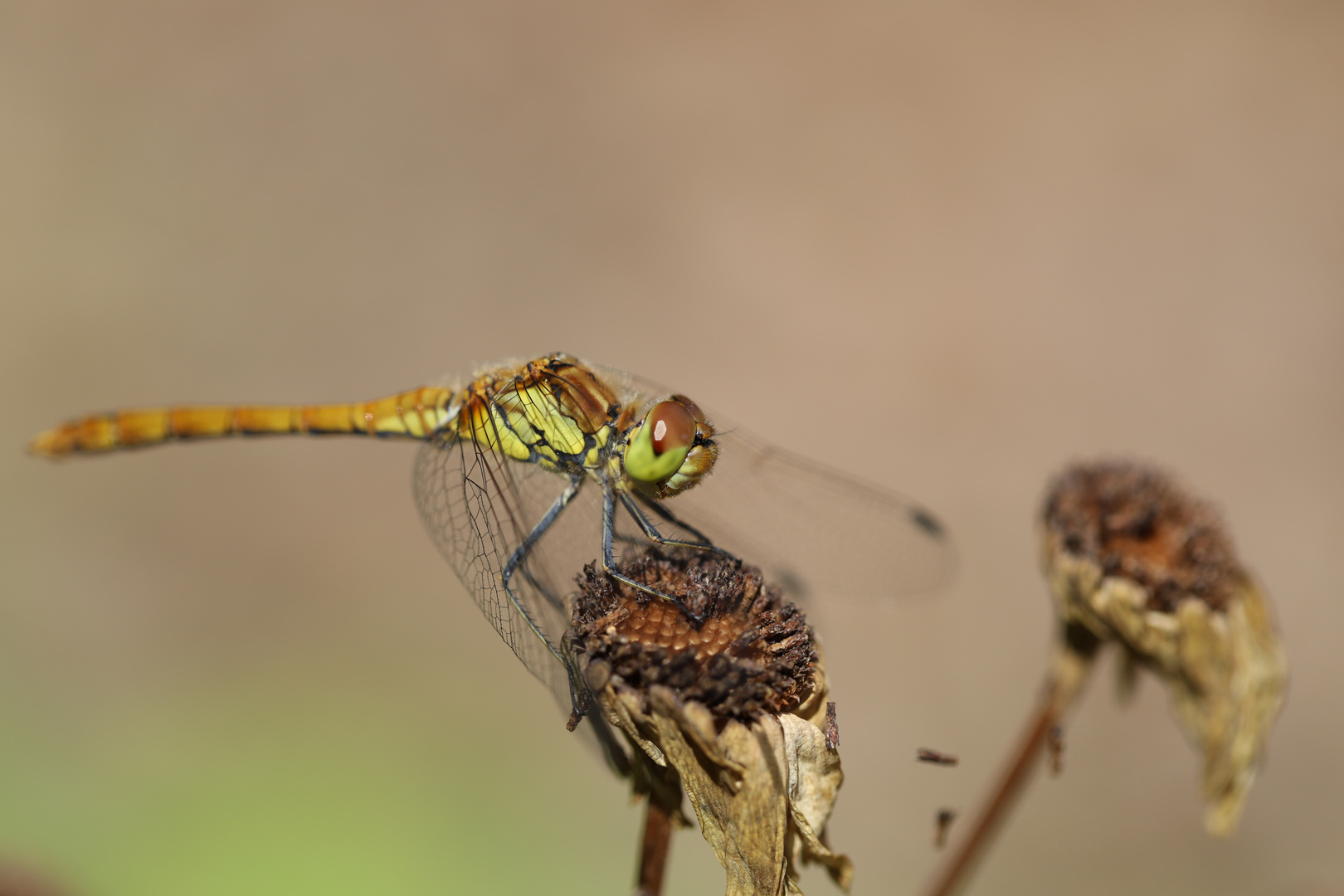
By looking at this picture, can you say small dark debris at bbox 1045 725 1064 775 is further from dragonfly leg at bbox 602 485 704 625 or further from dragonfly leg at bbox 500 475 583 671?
dragonfly leg at bbox 500 475 583 671

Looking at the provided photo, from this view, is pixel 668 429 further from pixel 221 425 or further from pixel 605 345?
pixel 605 345

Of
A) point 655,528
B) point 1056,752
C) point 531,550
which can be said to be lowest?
point 1056,752

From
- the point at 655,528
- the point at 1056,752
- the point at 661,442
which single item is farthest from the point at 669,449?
the point at 1056,752

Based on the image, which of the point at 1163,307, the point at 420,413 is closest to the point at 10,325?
the point at 420,413

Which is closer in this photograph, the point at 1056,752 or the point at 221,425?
the point at 1056,752

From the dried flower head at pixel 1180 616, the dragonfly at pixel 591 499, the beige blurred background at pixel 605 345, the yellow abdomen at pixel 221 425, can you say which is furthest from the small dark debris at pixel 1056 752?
the beige blurred background at pixel 605 345

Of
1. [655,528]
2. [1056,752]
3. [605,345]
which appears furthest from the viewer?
[605,345]

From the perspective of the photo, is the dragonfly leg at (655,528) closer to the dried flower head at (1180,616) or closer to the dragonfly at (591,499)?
the dragonfly at (591,499)
